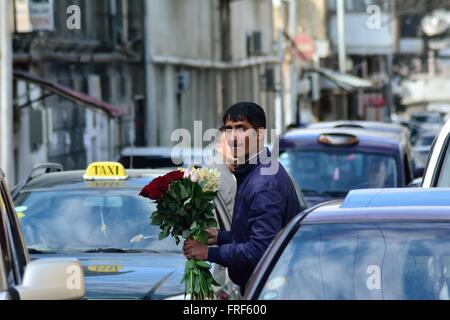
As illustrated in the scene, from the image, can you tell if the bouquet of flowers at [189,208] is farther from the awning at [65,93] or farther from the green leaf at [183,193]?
the awning at [65,93]

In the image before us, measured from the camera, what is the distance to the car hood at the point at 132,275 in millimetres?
7910

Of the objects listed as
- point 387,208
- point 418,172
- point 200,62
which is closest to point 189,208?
point 387,208

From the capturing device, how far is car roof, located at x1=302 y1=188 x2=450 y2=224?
19.9 feet

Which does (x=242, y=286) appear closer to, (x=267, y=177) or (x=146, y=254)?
(x=267, y=177)

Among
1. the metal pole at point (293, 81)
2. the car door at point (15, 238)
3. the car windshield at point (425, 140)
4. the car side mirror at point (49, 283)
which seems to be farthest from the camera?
the metal pole at point (293, 81)

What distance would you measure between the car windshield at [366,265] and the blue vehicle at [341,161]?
8.30 m

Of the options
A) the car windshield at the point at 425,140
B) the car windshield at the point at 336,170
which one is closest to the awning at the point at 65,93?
the car windshield at the point at 336,170

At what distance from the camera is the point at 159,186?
24.7 feet

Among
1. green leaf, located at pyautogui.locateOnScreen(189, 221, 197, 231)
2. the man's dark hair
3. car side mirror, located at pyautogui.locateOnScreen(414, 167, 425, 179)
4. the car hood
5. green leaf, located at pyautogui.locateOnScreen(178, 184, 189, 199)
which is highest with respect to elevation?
the man's dark hair

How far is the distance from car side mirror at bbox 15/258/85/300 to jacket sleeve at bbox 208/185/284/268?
1773 mm

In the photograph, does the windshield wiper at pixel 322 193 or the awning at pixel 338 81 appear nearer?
the windshield wiper at pixel 322 193

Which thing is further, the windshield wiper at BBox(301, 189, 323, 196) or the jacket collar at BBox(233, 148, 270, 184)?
the windshield wiper at BBox(301, 189, 323, 196)

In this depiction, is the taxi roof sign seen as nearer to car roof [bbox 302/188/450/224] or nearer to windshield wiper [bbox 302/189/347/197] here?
car roof [bbox 302/188/450/224]

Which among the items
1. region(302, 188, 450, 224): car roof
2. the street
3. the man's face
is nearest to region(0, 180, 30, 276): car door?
the street
